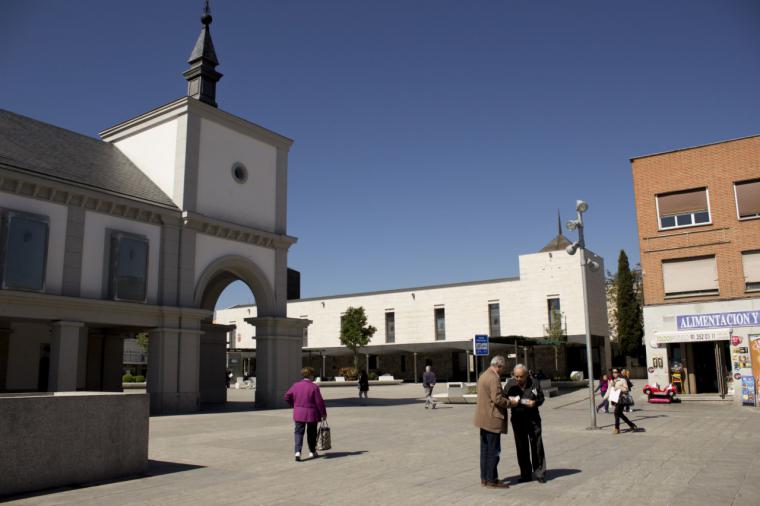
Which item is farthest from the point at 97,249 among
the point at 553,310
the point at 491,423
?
the point at 553,310

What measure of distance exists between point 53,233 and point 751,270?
26.2 meters

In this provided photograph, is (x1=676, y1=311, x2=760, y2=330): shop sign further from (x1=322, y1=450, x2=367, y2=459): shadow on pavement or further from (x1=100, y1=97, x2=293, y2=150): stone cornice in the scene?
(x1=322, y1=450, x2=367, y2=459): shadow on pavement

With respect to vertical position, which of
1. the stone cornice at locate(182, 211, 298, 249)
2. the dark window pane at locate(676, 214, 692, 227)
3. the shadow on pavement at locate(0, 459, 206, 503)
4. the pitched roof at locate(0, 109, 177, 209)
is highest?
the pitched roof at locate(0, 109, 177, 209)

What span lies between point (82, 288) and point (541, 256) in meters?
40.6

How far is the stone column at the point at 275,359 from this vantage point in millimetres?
25672

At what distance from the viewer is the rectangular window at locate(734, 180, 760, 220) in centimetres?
2608

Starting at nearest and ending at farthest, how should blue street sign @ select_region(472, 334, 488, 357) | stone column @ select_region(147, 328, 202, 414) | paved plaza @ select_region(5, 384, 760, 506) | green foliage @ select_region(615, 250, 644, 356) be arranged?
paved plaza @ select_region(5, 384, 760, 506) < stone column @ select_region(147, 328, 202, 414) < blue street sign @ select_region(472, 334, 488, 357) < green foliage @ select_region(615, 250, 644, 356)

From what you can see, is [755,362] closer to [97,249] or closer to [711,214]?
[711,214]

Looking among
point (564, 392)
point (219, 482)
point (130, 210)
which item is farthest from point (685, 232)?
point (219, 482)

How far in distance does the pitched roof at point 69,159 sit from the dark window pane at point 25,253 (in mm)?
1661

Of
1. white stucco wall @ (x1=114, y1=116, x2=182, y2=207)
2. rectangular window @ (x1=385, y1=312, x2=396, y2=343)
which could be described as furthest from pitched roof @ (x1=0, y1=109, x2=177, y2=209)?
rectangular window @ (x1=385, y1=312, x2=396, y2=343)

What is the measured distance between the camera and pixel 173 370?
72.0 ft

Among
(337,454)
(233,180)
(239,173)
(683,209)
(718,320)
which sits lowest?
(337,454)

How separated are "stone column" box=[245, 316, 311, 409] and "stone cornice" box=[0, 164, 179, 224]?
615 centimetres
